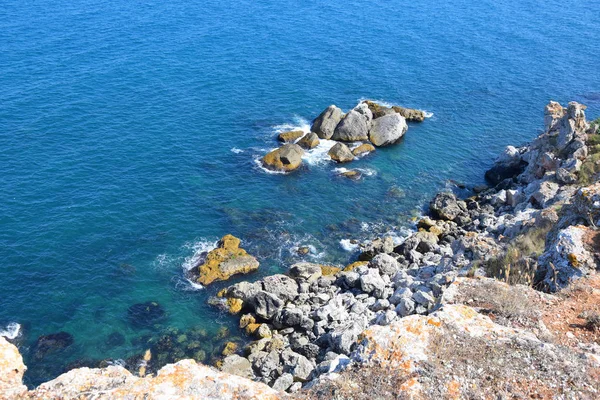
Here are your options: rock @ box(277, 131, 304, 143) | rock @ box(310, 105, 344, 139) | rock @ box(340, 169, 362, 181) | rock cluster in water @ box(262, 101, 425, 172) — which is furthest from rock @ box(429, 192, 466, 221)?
rock @ box(277, 131, 304, 143)

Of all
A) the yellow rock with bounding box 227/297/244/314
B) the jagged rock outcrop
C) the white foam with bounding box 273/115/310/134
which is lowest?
the yellow rock with bounding box 227/297/244/314

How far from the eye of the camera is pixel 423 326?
22312 mm

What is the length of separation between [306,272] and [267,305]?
250 inches

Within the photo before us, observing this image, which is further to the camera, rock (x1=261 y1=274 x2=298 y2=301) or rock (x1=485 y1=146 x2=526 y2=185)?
rock (x1=485 y1=146 x2=526 y2=185)

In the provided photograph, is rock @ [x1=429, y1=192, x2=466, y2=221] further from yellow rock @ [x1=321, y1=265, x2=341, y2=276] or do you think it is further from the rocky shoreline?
yellow rock @ [x1=321, y1=265, x2=341, y2=276]

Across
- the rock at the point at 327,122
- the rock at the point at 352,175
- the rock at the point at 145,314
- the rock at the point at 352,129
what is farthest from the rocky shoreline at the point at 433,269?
the rock at the point at 327,122

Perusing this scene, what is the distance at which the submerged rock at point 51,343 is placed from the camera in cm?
4191

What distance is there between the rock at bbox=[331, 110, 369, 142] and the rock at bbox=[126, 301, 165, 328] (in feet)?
132

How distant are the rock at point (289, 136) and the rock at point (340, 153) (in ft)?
20.9

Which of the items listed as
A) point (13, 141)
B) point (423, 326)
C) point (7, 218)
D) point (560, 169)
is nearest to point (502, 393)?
point (423, 326)

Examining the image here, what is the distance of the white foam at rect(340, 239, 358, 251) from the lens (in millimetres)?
55375

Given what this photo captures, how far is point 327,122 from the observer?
250ft

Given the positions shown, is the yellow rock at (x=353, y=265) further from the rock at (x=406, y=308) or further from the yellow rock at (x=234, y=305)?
the rock at (x=406, y=308)

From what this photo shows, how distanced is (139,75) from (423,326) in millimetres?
79758
